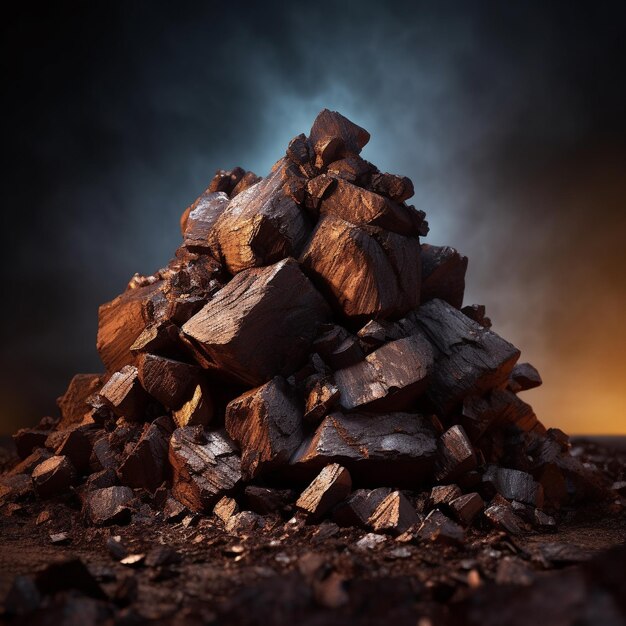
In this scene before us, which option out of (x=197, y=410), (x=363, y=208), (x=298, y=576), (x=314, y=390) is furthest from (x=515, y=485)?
(x=363, y=208)

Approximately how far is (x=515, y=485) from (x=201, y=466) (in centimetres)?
766

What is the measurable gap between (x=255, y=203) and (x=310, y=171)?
7.34 ft

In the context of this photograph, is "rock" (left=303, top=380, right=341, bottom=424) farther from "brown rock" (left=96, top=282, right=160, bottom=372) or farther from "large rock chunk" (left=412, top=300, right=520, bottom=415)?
"brown rock" (left=96, top=282, right=160, bottom=372)

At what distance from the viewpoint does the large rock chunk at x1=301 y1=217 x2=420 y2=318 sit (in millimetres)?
10930

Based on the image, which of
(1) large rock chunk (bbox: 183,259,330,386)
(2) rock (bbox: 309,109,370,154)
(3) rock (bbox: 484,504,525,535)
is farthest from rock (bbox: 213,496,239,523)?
(2) rock (bbox: 309,109,370,154)

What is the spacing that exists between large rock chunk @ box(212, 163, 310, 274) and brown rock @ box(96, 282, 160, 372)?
3.17 metres

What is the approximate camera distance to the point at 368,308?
10.9 metres

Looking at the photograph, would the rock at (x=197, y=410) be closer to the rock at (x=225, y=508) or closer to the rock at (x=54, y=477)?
the rock at (x=225, y=508)

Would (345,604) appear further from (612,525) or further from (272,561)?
(612,525)

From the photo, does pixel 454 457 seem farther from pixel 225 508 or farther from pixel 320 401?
pixel 225 508

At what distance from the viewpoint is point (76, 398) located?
14125 mm

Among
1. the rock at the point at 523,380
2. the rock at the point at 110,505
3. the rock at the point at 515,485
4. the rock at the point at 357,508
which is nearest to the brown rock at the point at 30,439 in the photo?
the rock at the point at 110,505

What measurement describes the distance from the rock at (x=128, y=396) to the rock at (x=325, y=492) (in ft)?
19.1

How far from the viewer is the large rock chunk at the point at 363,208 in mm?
11648
